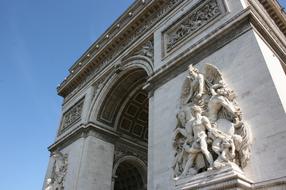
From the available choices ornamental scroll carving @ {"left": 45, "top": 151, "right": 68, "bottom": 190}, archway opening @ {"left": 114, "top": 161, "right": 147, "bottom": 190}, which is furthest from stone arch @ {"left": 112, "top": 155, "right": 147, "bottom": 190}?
ornamental scroll carving @ {"left": 45, "top": 151, "right": 68, "bottom": 190}

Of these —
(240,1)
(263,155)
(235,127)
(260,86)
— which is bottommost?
(263,155)

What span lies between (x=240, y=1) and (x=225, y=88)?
286 cm

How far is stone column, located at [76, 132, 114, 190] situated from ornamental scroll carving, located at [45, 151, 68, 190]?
139cm

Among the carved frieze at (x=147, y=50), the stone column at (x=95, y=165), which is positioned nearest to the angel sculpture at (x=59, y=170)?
the stone column at (x=95, y=165)

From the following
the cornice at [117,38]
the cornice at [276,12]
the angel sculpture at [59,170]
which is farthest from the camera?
the angel sculpture at [59,170]

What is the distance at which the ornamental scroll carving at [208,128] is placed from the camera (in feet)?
17.3

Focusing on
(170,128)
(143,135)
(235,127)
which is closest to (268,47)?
(235,127)

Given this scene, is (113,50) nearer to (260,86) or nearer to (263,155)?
(260,86)

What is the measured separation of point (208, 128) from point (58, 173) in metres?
8.59

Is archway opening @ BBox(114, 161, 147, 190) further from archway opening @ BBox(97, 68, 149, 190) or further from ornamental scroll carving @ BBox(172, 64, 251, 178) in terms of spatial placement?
ornamental scroll carving @ BBox(172, 64, 251, 178)

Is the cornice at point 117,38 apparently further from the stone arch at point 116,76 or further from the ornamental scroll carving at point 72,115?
the ornamental scroll carving at point 72,115

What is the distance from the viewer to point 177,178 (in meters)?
5.98

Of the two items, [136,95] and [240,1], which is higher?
[136,95]

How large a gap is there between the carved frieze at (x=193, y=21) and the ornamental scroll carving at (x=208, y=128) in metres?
1.93
